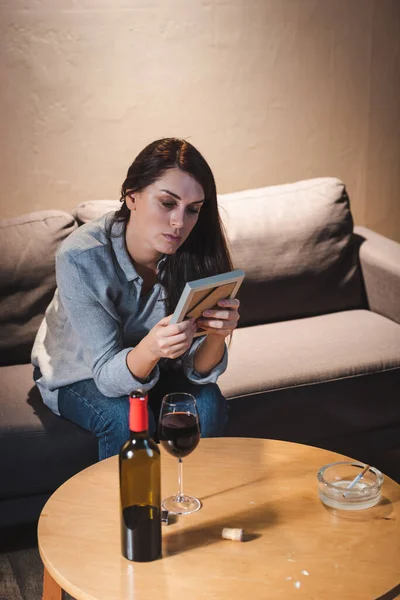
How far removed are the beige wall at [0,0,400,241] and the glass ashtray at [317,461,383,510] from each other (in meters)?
1.52

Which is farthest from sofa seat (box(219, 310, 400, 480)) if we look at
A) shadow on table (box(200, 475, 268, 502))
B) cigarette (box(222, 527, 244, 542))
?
cigarette (box(222, 527, 244, 542))

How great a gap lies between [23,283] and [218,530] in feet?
4.16

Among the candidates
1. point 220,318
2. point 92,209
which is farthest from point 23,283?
point 220,318

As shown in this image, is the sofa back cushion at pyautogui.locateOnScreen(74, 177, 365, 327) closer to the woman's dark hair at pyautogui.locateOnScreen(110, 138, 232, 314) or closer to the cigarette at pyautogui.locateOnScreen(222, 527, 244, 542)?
the woman's dark hair at pyautogui.locateOnScreen(110, 138, 232, 314)

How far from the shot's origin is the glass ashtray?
5.07 feet

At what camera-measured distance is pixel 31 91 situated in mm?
2807

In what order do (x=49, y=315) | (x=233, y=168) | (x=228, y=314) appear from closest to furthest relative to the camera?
(x=228, y=314), (x=49, y=315), (x=233, y=168)

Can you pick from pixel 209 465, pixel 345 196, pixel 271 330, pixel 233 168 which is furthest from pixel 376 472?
pixel 233 168

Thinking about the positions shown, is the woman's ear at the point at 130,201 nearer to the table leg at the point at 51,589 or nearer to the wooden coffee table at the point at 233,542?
the wooden coffee table at the point at 233,542

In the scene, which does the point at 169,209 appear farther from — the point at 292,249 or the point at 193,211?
the point at 292,249

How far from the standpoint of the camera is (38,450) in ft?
7.07

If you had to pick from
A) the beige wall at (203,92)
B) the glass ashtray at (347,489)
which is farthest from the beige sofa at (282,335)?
the glass ashtray at (347,489)

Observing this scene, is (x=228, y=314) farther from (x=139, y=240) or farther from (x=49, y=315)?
(x=49, y=315)

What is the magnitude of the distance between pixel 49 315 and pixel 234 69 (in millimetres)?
1346
